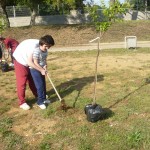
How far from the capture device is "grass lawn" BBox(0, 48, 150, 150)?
17.2 feet

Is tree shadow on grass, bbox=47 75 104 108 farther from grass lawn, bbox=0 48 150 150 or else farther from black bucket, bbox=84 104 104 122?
black bucket, bbox=84 104 104 122


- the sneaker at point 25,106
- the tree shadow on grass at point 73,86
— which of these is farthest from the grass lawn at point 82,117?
the sneaker at point 25,106

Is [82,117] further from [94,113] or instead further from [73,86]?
[73,86]

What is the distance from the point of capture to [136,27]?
22938 mm

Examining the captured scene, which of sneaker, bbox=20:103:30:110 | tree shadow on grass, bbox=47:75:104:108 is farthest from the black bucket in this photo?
sneaker, bbox=20:103:30:110

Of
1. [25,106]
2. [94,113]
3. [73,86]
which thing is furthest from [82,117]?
[73,86]

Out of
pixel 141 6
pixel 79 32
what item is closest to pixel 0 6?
pixel 79 32

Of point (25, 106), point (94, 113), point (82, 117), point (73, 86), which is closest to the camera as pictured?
point (94, 113)

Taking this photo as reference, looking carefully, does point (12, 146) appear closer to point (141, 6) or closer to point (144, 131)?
point (144, 131)

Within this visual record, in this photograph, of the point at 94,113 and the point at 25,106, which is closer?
the point at 94,113

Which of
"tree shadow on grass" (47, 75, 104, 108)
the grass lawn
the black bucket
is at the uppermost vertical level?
the black bucket

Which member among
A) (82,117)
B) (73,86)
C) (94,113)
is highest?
(94,113)

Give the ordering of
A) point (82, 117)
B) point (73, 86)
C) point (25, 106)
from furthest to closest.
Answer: point (73, 86), point (25, 106), point (82, 117)

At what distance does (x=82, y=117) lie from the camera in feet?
20.2
